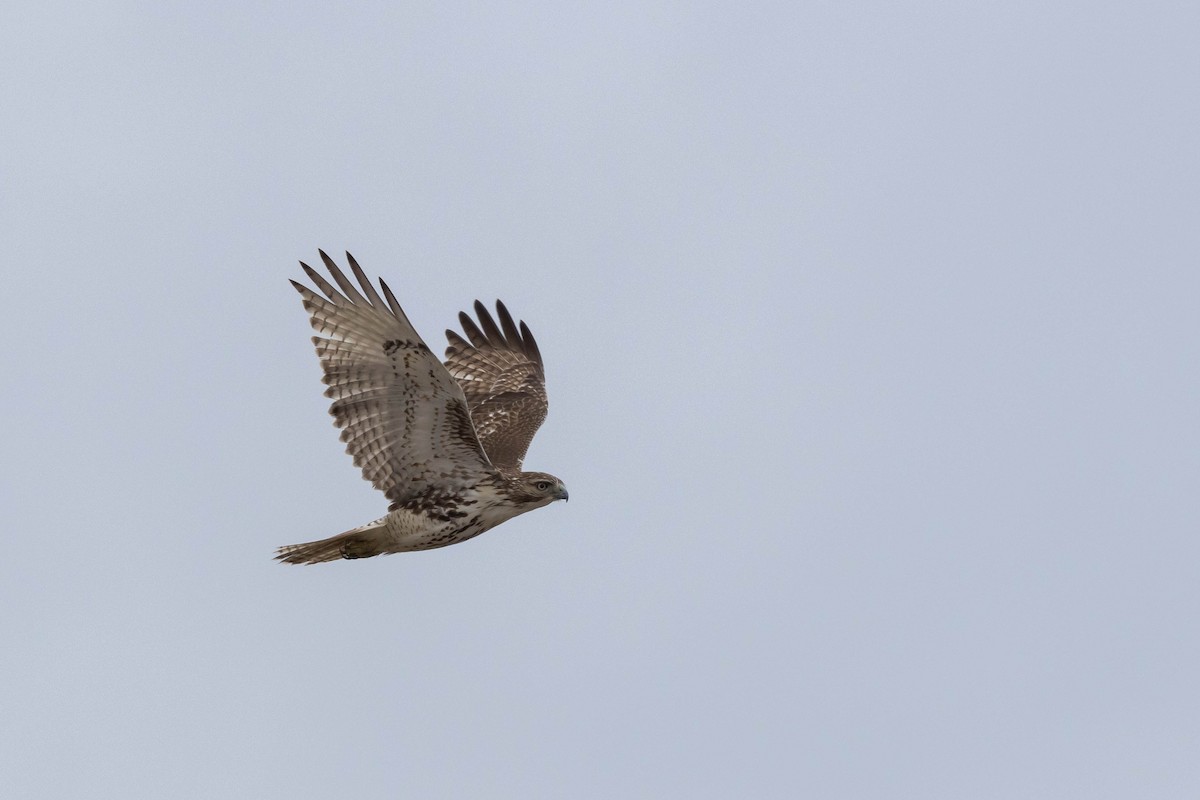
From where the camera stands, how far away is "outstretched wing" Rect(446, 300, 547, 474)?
1688cm

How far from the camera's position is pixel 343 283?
1341 cm

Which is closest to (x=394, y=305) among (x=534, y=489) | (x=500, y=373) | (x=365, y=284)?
(x=365, y=284)

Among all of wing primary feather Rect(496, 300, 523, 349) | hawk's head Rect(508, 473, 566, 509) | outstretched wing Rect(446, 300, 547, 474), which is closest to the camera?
hawk's head Rect(508, 473, 566, 509)

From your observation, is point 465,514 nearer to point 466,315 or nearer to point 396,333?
point 396,333

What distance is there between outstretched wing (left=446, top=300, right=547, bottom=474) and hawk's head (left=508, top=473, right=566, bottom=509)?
2.43 metres

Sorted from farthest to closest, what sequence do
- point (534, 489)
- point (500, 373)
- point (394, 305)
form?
point (500, 373) → point (534, 489) → point (394, 305)

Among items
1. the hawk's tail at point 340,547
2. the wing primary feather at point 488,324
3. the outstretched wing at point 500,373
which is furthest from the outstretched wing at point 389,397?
the wing primary feather at point 488,324

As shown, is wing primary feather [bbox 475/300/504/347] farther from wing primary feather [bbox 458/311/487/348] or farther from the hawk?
the hawk

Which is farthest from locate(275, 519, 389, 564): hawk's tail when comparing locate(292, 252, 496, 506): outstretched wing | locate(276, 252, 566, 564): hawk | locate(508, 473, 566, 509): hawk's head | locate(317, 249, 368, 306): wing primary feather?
locate(317, 249, 368, 306): wing primary feather

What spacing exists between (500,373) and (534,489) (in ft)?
11.9

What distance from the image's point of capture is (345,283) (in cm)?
1342

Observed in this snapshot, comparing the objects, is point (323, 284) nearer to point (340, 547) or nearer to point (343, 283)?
point (343, 283)

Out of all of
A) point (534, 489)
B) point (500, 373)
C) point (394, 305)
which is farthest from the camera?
point (500, 373)

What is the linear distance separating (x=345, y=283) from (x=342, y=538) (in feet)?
6.85
